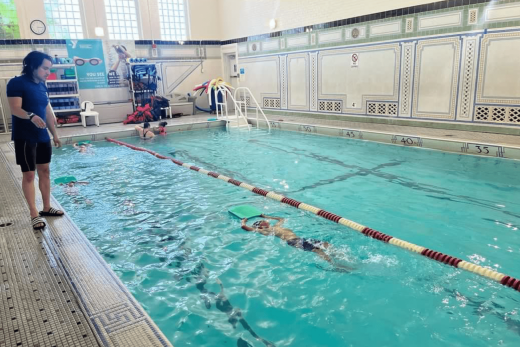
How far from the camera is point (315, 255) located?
300cm

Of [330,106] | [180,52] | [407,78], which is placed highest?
[180,52]

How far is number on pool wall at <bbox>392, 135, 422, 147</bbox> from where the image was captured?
268 inches

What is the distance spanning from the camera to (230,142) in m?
8.17

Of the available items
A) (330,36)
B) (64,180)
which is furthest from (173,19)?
(64,180)

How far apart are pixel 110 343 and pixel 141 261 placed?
1.25 metres

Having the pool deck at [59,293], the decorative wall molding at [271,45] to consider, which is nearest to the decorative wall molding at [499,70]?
the decorative wall molding at [271,45]

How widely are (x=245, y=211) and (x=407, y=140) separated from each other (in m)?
4.33

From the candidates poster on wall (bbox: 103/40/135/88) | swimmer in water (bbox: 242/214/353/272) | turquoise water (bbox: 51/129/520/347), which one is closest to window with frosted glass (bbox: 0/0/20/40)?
poster on wall (bbox: 103/40/135/88)

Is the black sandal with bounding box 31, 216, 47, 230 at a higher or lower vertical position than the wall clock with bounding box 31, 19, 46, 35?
lower

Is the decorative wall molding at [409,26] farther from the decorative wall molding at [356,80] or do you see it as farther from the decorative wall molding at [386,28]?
the decorative wall molding at [356,80]

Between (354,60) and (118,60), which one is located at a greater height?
(118,60)

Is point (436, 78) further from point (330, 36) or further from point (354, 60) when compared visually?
point (330, 36)

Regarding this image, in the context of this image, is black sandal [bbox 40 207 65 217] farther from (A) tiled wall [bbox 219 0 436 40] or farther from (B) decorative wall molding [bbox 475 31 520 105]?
(A) tiled wall [bbox 219 0 436 40]

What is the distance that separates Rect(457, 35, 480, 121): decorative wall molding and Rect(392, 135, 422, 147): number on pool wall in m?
1.13
